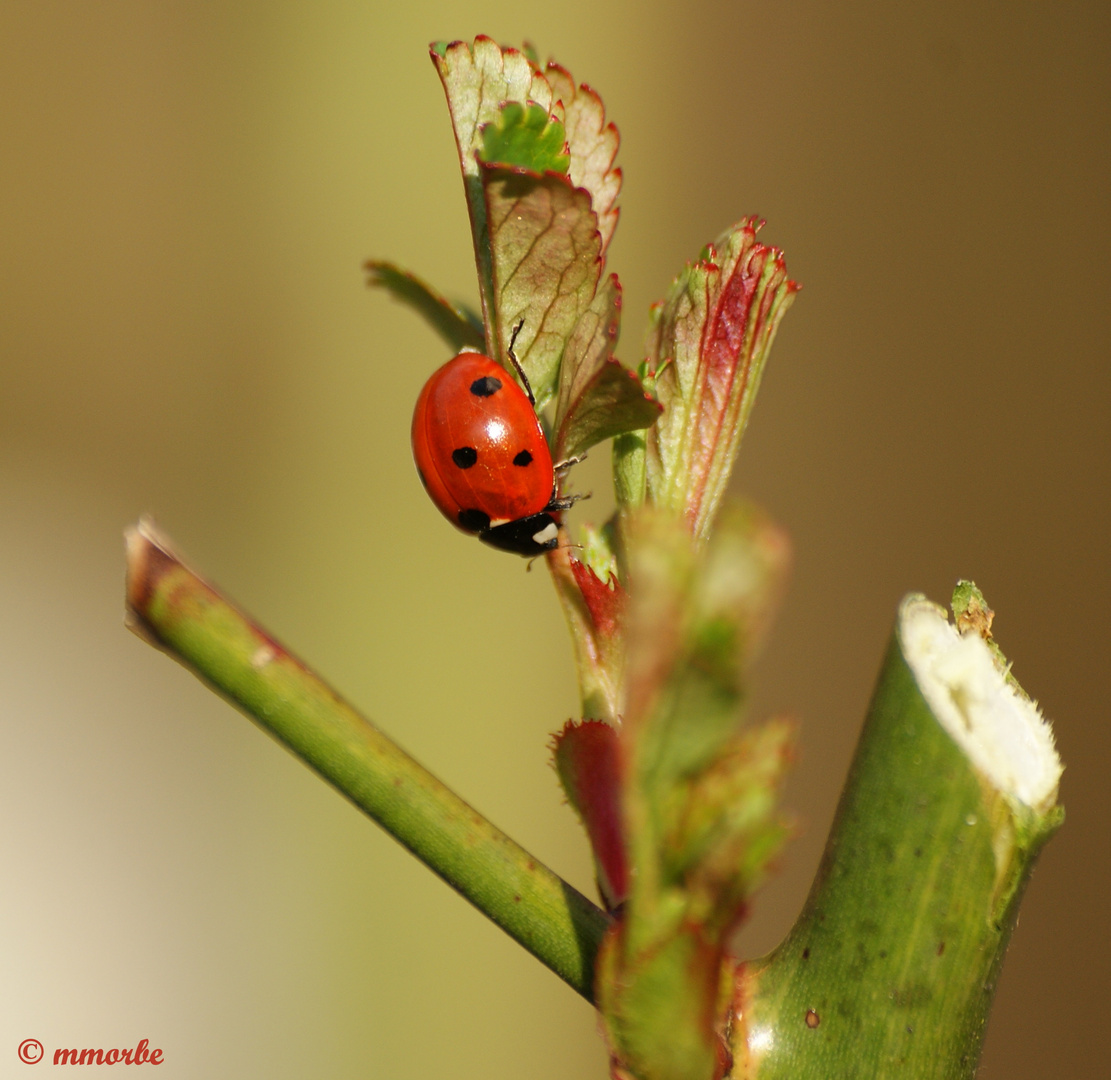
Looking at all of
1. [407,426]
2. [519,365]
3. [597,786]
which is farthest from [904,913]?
[407,426]

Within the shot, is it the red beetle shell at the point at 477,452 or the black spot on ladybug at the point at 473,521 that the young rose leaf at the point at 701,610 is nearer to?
the red beetle shell at the point at 477,452

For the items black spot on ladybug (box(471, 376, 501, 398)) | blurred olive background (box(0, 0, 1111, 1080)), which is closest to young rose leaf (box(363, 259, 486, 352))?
black spot on ladybug (box(471, 376, 501, 398))

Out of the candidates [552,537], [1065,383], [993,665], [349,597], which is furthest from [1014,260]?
[993,665]

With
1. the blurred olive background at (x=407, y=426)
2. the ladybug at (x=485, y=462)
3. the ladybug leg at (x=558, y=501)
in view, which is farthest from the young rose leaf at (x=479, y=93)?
the blurred olive background at (x=407, y=426)

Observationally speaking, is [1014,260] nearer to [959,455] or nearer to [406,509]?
[959,455]

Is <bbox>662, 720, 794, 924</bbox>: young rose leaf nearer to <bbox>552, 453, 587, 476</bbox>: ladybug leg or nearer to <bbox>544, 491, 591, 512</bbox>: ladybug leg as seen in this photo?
<bbox>552, 453, 587, 476</bbox>: ladybug leg
